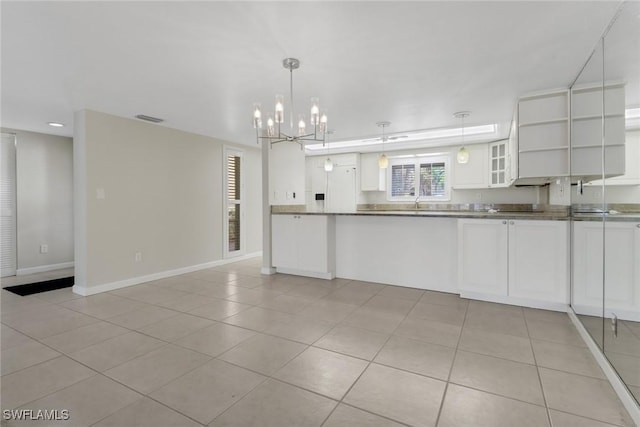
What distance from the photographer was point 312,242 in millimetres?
4473

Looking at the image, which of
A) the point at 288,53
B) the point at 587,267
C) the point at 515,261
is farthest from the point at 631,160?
the point at 288,53

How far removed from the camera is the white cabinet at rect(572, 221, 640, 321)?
1.88 meters

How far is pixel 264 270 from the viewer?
4.86m

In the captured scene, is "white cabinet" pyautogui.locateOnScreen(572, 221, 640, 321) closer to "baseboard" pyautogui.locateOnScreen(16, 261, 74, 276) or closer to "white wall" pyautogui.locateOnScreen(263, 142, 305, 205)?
"white wall" pyautogui.locateOnScreen(263, 142, 305, 205)

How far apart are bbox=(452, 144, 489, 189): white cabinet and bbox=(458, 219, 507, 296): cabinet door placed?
9.18ft

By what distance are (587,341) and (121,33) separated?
419 centimetres

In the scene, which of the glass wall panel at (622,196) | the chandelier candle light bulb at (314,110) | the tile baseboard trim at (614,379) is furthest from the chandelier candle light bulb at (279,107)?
the tile baseboard trim at (614,379)

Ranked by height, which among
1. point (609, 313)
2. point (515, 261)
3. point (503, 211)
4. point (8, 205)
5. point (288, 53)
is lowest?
point (609, 313)

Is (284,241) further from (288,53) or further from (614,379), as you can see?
(614,379)

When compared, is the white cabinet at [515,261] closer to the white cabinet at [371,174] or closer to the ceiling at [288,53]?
the ceiling at [288,53]

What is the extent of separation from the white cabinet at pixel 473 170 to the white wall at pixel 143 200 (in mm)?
4581

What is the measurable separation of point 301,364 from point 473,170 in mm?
5299

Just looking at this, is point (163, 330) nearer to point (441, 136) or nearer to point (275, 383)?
point (275, 383)

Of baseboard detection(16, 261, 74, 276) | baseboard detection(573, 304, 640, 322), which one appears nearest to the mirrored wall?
baseboard detection(573, 304, 640, 322)
